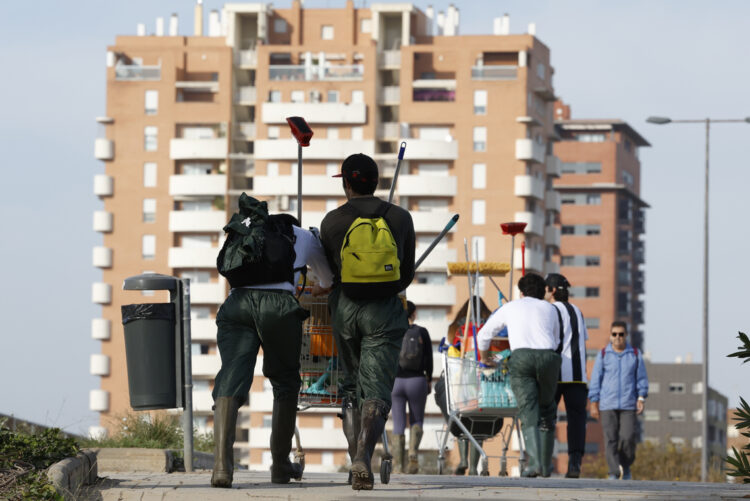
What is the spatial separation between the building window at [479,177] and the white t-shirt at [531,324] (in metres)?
109

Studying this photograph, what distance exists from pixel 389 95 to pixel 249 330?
115 meters

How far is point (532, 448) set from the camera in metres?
15.4

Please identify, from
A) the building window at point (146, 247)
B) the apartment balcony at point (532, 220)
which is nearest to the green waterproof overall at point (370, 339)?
the apartment balcony at point (532, 220)

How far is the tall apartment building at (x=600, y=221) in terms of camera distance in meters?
180

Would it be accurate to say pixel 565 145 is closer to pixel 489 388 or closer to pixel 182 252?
pixel 182 252

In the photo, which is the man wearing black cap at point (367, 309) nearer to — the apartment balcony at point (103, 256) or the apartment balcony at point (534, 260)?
the apartment balcony at point (534, 260)

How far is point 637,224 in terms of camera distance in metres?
197

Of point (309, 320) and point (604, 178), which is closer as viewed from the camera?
point (309, 320)

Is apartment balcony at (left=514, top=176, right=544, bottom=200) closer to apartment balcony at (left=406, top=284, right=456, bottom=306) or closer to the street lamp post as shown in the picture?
apartment balcony at (left=406, top=284, right=456, bottom=306)

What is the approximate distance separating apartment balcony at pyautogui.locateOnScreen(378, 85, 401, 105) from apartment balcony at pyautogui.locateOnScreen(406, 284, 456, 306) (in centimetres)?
1288

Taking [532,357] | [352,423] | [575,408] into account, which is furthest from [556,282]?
[352,423]

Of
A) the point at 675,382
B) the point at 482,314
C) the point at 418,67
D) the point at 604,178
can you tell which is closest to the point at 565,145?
the point at 604,178

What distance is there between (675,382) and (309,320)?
18136 centimetres

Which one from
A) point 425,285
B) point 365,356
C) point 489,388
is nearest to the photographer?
point 365,356
